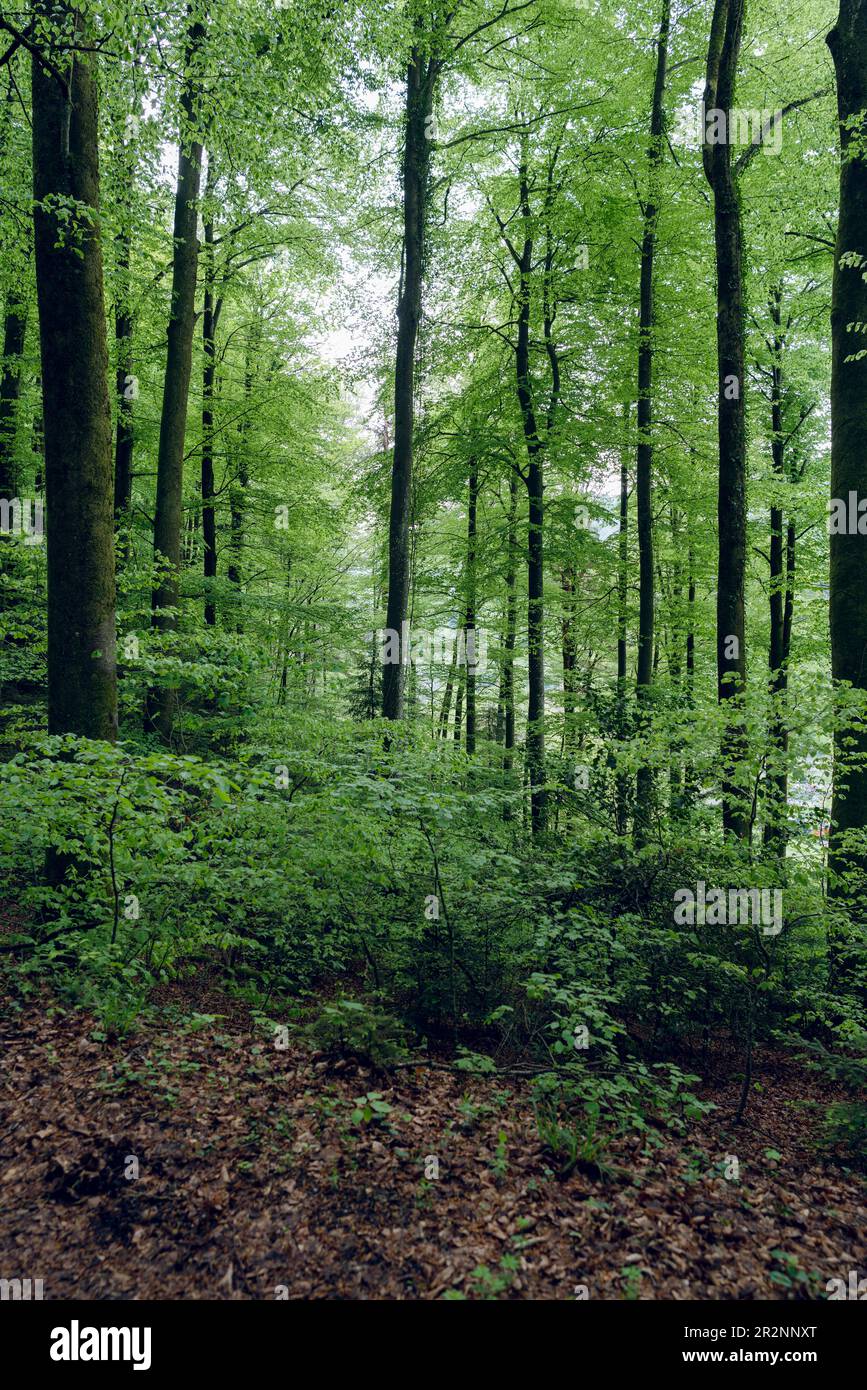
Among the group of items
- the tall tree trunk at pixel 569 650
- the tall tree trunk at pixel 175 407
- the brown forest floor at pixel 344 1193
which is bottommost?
the brown forest floor at pixel 344 1193

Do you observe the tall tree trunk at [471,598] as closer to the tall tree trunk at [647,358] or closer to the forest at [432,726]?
Result: the forest at [432,726]

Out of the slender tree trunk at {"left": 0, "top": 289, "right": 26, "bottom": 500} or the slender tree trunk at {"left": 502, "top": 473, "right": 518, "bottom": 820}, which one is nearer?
the slender tree trunk at {"left": 0, "top": 289, "right": 26, "bottom": 500}

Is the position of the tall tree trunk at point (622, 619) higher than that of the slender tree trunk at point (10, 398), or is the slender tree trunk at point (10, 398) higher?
the slender tree trunk at point (10, 398)

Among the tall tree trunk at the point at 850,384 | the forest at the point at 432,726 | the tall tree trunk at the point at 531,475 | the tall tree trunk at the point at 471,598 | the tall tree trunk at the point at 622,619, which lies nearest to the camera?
the forest at the point at 432,726

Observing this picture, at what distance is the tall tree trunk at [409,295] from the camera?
9.45m

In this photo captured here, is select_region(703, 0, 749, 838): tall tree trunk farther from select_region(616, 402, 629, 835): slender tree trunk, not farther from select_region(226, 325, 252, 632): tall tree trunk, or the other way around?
select_region(226, 325, 252, 632): tall tree trunk

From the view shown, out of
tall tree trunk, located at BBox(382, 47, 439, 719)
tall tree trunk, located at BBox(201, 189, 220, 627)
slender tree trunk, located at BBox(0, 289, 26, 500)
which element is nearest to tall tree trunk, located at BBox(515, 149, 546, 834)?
tall tree trunk, located at BBox(382, 47, 439, 719)

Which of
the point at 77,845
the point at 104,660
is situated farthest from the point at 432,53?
the point at 77,845

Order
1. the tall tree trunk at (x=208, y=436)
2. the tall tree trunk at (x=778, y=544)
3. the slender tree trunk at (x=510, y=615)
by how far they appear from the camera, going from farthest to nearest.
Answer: the tall tree trunk at (x=778, y=544) → the slender tree trunk at (x=510, y=615) → the tall tree trunk at (x=208, y=436)

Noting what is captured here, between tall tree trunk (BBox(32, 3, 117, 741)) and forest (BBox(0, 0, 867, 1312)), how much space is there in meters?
0.04

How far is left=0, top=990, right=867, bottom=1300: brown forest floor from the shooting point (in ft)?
9.95

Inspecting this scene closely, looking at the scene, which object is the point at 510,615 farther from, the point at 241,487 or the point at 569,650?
the point at 241,487

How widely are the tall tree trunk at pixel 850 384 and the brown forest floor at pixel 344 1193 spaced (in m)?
3.69

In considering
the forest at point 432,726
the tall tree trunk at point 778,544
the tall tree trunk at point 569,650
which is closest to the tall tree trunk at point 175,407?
the forest at point 432,726
